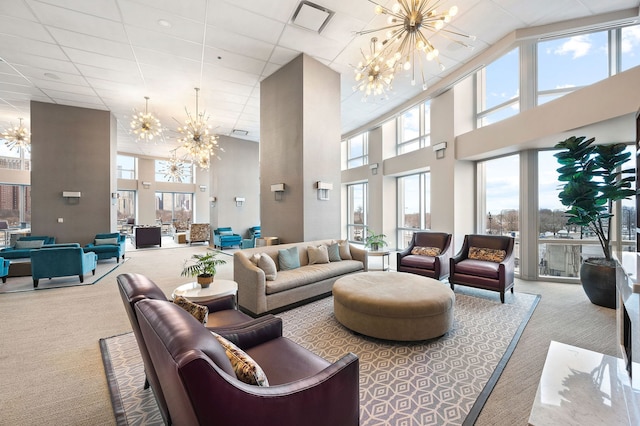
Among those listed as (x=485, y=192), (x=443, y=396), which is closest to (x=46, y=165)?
(x=443, y=396)

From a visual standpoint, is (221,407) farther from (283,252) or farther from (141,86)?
(141,86)

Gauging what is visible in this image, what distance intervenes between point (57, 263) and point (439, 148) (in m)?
8.35

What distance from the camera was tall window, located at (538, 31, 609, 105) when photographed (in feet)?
14.7

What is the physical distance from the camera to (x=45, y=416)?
1892 mm

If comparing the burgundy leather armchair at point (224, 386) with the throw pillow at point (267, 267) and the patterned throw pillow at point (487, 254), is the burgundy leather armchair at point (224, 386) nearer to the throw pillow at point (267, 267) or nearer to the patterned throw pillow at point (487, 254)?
the throw pillow at point (267, 267)

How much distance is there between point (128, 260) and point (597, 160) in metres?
10.7

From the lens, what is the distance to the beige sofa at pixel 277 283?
346 centimetres

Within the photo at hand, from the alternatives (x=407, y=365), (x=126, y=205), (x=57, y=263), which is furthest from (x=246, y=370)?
(x=126, y=205)

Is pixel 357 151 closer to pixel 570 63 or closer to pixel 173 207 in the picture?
pixel 570 63

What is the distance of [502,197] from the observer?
5805 millimetres

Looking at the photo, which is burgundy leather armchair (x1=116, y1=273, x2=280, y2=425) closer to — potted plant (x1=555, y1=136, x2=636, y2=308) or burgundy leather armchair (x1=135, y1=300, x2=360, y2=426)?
burgundy leather armchair (x1=135, y1=300, x2=360, y2=426)

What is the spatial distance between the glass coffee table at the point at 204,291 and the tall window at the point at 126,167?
47.4ft

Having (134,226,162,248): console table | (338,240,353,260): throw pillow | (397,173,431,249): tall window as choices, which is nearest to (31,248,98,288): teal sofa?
(338,240,353,260): throw pillow

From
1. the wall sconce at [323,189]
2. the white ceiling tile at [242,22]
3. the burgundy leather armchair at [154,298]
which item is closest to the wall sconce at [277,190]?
the wall sconce at [323,189]
